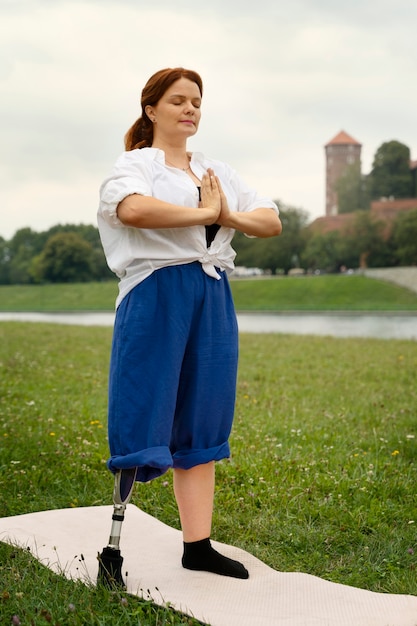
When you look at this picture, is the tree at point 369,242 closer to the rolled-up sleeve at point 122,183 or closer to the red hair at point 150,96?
the red hair at point 150,96

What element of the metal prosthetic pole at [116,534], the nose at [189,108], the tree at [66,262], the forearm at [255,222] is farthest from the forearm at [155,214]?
the tree at [66,262]

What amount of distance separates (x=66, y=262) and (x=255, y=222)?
2452 inches

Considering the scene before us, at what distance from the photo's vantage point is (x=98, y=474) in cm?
494

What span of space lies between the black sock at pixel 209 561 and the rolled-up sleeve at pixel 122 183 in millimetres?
1410

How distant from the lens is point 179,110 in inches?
126

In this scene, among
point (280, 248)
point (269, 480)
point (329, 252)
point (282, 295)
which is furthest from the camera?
point (280, 248)

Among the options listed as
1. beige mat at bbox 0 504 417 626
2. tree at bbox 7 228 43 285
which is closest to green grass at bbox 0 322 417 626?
beige mat at bbox 0 504 417 626

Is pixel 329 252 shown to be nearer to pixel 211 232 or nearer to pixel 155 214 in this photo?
pixel 211 232

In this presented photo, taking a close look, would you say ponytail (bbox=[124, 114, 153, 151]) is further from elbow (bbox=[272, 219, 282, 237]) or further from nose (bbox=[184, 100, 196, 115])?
elbow (bbox=[272, 219, 282, 237])

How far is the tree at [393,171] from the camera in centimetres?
8975

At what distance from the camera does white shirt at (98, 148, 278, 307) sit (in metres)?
3.11

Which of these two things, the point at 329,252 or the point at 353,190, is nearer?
the point at 329,252

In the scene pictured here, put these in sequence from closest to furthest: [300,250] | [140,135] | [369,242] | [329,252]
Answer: [140,135]
[369,242]
[329,252]
[300,250]

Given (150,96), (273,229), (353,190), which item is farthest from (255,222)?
(353,190)
